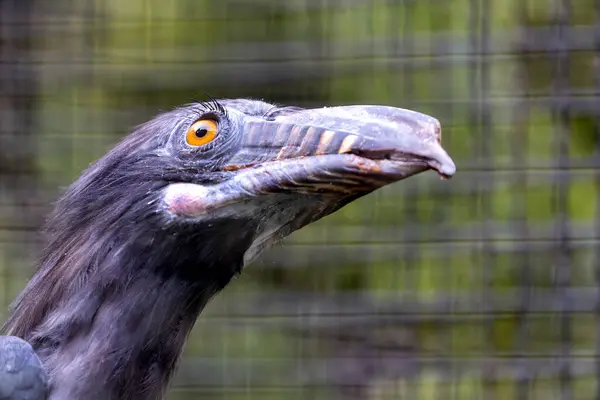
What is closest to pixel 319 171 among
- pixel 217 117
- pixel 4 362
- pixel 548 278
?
pixel 217 117

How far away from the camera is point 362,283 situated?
10.6ft

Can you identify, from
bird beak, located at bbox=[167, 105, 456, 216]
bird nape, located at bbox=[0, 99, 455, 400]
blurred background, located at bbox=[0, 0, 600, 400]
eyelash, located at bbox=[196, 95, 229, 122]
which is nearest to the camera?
bird beak, located at bbox=[167, 105, 456, 216]

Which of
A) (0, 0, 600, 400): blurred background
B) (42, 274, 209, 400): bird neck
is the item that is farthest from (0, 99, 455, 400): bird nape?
(0, 0, 600, 400): blurred background

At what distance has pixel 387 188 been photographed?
3168 mm

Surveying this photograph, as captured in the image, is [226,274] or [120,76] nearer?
[226,274]

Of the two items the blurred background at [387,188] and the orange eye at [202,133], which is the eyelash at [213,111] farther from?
the blurred background at [387,188]

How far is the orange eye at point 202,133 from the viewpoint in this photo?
1.45m

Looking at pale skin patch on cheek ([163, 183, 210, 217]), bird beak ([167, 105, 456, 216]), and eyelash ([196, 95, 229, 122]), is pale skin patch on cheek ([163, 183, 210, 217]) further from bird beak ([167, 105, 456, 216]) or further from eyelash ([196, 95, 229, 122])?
eyelash ([196, 95, 229, 122])

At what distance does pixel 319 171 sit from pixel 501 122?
→ 1988 mm

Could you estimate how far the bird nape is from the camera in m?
1.37

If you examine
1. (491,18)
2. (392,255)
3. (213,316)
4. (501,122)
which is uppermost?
(491,18)

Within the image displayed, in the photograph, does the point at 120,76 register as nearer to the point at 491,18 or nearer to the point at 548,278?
the point at 491,18

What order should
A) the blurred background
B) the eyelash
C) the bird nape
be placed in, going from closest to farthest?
the bird nape, the eyelash, the blurred background

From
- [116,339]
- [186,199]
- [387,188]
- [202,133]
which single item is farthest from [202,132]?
[387,188]
